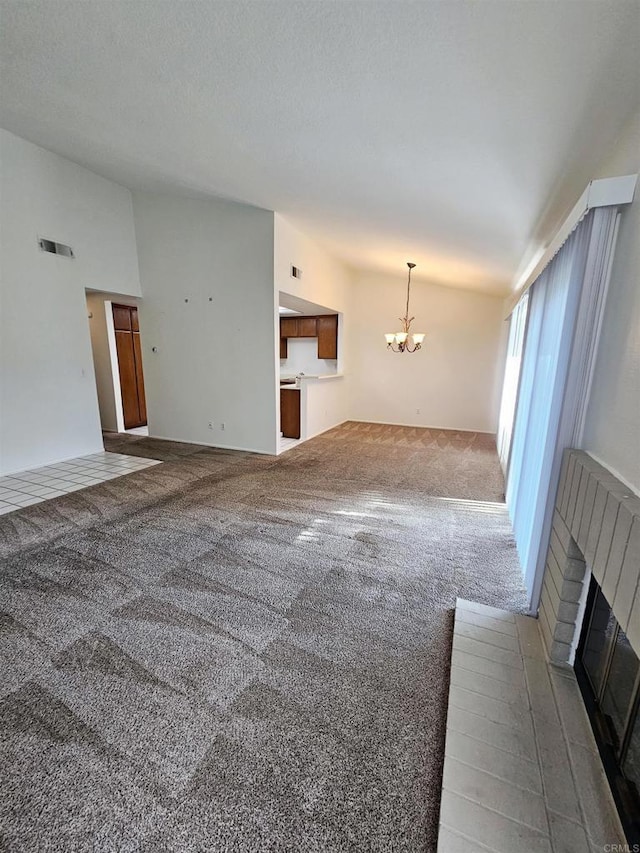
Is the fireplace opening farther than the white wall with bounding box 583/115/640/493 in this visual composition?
No

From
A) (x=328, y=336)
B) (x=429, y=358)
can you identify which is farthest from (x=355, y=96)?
(x=429, y=358)

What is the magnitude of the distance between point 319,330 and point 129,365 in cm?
373

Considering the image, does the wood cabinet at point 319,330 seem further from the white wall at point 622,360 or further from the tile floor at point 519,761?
the tile floor at point 519,761

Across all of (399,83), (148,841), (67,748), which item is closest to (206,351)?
(399,83)

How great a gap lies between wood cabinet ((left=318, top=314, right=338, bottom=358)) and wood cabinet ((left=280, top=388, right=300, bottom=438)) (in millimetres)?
1546

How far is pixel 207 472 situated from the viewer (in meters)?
4.48

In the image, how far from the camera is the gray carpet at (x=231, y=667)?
114 cm

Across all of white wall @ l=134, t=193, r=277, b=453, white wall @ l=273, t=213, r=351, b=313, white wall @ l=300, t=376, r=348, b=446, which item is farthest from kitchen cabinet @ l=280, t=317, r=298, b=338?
white wall @ l=134, t=193, r=277, b=453

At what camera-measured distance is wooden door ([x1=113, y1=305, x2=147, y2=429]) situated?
258 inches

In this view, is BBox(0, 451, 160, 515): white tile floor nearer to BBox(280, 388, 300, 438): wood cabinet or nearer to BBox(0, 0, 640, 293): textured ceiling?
BBox(280, 388, 300, 438): wood cabinet

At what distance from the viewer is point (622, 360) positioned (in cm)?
144

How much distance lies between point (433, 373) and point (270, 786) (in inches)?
274

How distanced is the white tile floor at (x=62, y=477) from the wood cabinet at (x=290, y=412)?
2.25 metres

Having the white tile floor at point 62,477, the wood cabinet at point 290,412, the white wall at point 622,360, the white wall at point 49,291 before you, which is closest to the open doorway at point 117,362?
the white wall at point 49,291
